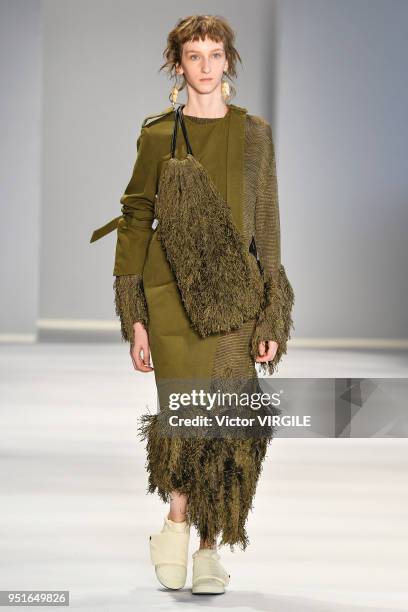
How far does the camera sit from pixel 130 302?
2.53 m

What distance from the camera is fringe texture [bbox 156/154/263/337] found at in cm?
242

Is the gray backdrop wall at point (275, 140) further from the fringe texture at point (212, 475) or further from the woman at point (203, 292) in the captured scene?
the fringe texture at point (212, 475)

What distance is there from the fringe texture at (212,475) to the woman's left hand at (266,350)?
15 cm

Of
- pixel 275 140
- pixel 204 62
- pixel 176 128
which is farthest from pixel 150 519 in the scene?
pixel 275 140

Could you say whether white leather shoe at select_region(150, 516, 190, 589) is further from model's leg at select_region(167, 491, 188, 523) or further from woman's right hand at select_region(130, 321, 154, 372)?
woman's right hand at select_region(130, 321, 154, 372)

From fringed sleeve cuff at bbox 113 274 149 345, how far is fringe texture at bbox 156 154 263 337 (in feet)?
0.43

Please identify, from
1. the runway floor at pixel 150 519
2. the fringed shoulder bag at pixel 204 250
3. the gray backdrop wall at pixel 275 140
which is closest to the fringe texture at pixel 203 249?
the fringed shoulder bag at pixel 204 250

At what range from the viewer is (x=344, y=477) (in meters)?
4.12

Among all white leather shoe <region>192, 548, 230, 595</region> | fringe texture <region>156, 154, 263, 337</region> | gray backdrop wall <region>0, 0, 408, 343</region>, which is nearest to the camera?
fringe texture <region>156, 154, 263, 337</region>

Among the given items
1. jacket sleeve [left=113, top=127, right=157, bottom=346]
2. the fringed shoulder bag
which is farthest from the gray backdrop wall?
the fringed shoulder bag

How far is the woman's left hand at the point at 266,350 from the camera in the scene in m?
2.46

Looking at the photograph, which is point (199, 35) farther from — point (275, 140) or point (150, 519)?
point (275, 140)

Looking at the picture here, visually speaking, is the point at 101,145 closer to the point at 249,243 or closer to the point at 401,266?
the point at 401,266

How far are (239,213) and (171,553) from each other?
69 cm
